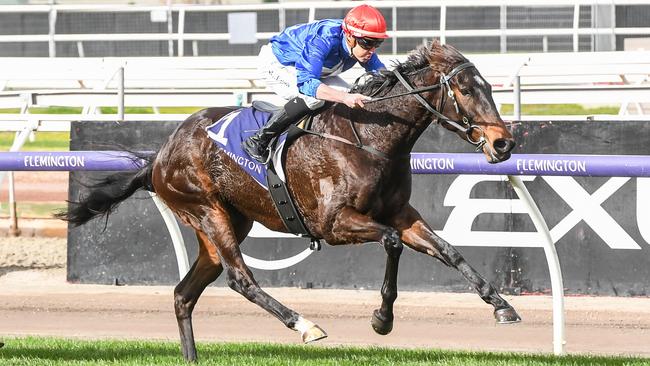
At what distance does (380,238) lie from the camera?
5.77 m

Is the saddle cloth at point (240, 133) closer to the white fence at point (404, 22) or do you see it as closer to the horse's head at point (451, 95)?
the horse's head at point (451, 95)

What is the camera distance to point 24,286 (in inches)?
382

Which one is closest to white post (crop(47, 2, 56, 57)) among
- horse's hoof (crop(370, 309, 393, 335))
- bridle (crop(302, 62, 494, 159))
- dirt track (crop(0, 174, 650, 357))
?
dirt track (crop(0, 174, 650, 357))

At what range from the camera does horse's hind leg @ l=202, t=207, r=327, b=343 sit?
5965 mm

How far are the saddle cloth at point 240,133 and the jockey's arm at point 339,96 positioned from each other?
0.45 m

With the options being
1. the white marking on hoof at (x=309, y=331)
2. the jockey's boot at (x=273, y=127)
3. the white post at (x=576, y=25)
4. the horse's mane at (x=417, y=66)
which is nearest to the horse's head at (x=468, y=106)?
the horse's mane at (x=417, y=66)

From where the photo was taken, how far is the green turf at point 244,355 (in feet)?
20.3

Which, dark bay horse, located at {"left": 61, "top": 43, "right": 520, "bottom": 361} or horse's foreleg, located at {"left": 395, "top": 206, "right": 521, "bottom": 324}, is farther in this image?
dark bay horse, located at {"left": 61, "top": 43, "right": 520, "bottom": 361}

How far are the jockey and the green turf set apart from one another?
1.11 metres

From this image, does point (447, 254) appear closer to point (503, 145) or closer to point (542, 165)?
point (503, 145)

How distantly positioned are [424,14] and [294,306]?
8.17 m

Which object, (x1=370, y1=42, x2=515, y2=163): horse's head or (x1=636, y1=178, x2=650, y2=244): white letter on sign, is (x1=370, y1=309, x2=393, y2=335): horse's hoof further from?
(x1=636, y1=178, x2=650, y2=244): white letter on sign

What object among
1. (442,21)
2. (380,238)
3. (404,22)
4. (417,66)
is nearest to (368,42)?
(417,66)

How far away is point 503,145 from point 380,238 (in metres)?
0.74
